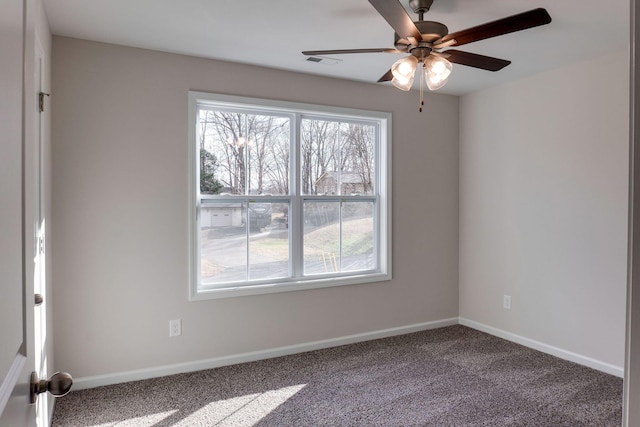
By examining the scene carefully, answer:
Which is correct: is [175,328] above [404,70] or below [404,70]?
below

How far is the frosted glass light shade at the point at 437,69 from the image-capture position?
88.8 inches

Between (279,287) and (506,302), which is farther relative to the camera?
(506,302)

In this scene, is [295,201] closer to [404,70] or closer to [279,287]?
[279,287]

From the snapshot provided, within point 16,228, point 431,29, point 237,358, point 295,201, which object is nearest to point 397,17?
point 431,29

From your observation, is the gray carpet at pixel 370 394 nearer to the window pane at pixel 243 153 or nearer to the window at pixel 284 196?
the window at pixel 284 196

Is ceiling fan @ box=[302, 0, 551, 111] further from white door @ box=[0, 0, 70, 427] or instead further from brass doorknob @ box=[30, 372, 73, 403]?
brass doorknob @ box=[30, 372, 73, 403]

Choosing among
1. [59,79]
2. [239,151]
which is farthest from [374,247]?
[59,79]

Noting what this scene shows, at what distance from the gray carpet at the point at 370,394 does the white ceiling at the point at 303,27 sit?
244 cm

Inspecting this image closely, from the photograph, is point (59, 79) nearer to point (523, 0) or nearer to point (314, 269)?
point (314, 269)

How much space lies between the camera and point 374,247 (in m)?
4.16

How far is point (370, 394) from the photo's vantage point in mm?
2879

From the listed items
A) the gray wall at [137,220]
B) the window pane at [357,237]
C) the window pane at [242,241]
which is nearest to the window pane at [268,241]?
the window pane at [242,241]

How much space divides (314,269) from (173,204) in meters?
1.38

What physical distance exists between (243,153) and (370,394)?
2129 mm
